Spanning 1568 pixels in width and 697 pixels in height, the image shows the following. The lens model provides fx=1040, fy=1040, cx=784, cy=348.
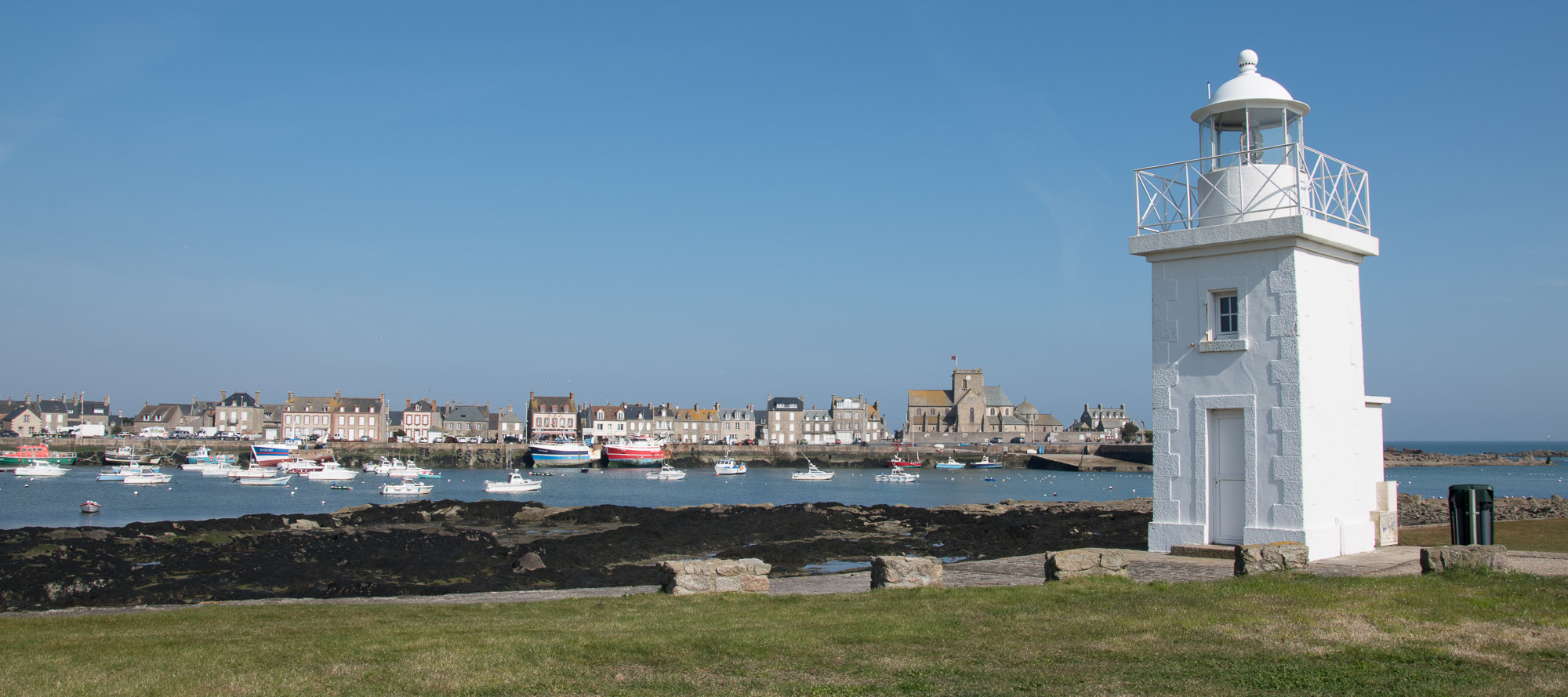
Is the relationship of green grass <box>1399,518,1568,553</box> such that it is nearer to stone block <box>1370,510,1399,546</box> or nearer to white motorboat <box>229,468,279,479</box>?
stone block <box>1370,510,1399,546</box>

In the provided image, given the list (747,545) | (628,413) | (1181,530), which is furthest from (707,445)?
(1181,530)

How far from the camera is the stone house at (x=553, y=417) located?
154 meters

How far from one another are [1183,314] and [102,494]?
230 feet

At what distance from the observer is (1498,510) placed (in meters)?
27.5

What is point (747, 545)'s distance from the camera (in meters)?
27.8

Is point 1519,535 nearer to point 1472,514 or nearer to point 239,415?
point 1472,514

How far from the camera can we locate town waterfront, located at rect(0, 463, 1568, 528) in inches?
2164

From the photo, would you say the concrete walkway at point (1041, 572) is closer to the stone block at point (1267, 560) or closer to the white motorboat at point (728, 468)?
the stone block at point (1267, 560)

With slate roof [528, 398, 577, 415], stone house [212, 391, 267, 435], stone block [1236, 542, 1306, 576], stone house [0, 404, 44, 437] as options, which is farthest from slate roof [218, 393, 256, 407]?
stone block [1236, 542, 1306, 576]

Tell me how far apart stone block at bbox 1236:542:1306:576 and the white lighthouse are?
2.65 m

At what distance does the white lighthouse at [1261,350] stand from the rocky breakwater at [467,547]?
545cm

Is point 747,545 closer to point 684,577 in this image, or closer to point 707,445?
point 684,577

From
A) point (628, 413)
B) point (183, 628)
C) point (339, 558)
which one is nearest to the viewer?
point (183, 628)

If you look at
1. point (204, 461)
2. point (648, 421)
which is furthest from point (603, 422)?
point (204, 461)
